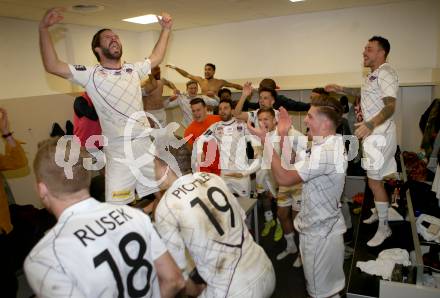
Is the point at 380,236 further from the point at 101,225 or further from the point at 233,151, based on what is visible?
the point at 101,225

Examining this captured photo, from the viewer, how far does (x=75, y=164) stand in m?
1.29

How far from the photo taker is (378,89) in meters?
2.86

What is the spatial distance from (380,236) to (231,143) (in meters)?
1.66

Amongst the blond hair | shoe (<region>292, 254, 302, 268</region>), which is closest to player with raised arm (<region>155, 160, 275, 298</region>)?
the blond hair

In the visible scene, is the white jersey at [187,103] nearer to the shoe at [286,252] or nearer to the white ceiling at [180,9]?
the white ceiling at [180,9]

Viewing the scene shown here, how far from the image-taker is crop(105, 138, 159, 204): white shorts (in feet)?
8.17

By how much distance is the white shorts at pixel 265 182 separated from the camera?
361cm

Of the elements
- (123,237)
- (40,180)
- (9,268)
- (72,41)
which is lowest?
(9,268)

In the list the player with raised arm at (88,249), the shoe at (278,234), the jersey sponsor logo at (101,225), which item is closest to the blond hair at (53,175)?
the player with raised arm at (88,249)

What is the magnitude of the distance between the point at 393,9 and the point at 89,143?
16.6ft

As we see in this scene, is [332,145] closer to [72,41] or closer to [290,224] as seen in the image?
[290,224]

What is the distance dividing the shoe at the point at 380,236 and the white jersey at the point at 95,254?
2.31 meters

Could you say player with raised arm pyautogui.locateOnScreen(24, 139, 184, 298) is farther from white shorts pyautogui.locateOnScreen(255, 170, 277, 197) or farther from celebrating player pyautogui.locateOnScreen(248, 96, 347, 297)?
white shorts pyautogui.locateOnScreen(255, 170, 277, 197)

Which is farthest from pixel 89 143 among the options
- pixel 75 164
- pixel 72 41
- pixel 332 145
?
pixel 72 41
